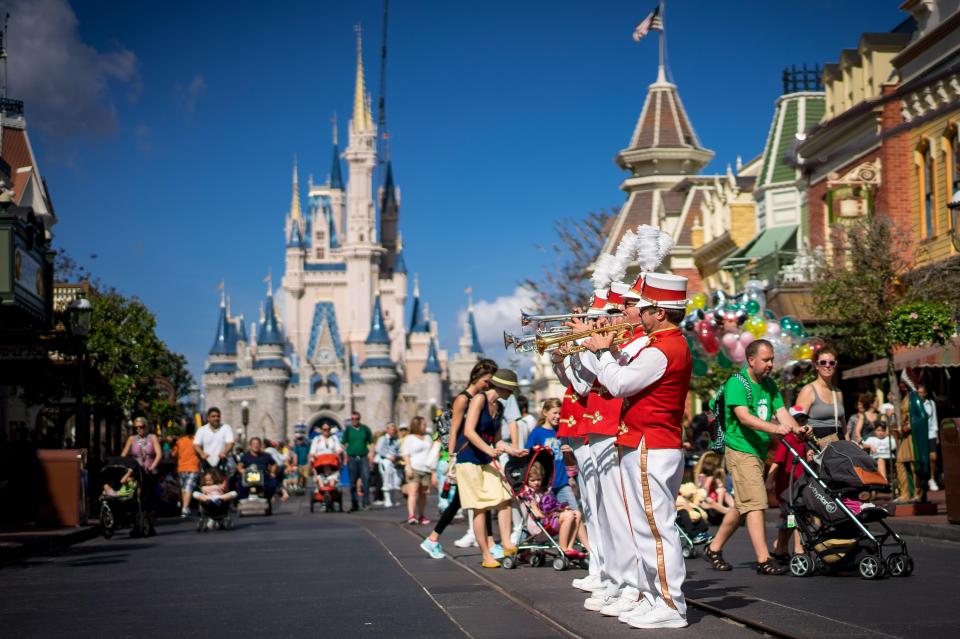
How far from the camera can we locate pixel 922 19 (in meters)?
27.9

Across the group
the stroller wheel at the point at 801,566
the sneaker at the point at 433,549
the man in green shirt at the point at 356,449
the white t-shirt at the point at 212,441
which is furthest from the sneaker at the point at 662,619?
the man in green shirt at the point at 356,449

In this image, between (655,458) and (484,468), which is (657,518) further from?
(484,468)

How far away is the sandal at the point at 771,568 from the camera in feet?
34.4

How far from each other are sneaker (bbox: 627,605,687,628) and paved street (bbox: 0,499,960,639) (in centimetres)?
8

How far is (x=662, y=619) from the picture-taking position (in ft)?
24.7

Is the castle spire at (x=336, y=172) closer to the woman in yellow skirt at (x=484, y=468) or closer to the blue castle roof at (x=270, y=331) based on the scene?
the blue castle roof at (x=270, y=331)

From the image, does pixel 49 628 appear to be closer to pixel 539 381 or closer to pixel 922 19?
pixel 922 19

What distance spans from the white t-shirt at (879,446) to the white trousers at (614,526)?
1150 cm

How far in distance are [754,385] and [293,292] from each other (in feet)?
502

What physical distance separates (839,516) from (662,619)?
305 cm

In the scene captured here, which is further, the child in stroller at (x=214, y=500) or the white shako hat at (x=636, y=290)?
the child in stroller at (x=214, y=500)

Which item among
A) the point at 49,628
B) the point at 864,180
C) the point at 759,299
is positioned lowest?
the point at 49,628

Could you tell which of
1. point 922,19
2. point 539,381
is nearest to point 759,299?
point 922,19

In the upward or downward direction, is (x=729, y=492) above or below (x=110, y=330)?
below
